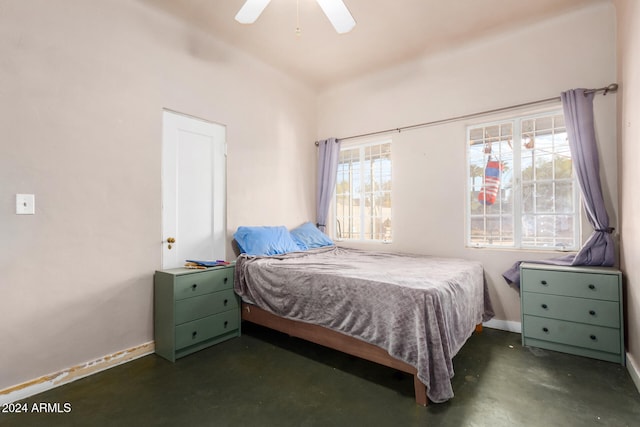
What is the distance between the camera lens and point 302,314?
2354 millimetres

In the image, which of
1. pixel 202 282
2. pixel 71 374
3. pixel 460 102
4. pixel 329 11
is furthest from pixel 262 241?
pixel 460 102

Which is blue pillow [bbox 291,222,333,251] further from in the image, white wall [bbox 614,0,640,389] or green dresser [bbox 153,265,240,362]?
white wall [bbox 614,0,640,389]

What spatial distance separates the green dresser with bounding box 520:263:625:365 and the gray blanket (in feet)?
1.27

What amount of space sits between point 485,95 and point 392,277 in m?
2.24

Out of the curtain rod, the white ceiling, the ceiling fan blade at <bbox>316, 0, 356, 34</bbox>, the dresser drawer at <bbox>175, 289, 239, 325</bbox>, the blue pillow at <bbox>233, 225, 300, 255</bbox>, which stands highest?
the white ceiling

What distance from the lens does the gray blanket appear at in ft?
5.66

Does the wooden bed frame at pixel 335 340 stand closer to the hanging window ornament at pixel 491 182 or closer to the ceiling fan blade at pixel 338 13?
the hanging window ornament at pixel 491 182

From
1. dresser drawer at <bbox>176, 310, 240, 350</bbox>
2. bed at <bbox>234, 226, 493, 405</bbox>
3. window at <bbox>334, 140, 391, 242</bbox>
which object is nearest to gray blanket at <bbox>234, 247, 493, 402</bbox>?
bed at <bbox>234, 226, 493, 405</bbox>

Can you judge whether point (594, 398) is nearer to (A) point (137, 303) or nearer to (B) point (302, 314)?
(B) point (302, 314)

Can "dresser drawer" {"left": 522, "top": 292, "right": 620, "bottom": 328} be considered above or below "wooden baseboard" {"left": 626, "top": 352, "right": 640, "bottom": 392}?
above

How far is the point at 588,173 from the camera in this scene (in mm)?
2521

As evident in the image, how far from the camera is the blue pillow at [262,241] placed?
3.08m

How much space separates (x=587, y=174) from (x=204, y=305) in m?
3.30

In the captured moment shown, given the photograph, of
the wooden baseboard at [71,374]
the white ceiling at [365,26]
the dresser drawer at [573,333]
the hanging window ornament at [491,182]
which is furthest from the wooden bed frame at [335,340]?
the white ceiling at [365,26]
